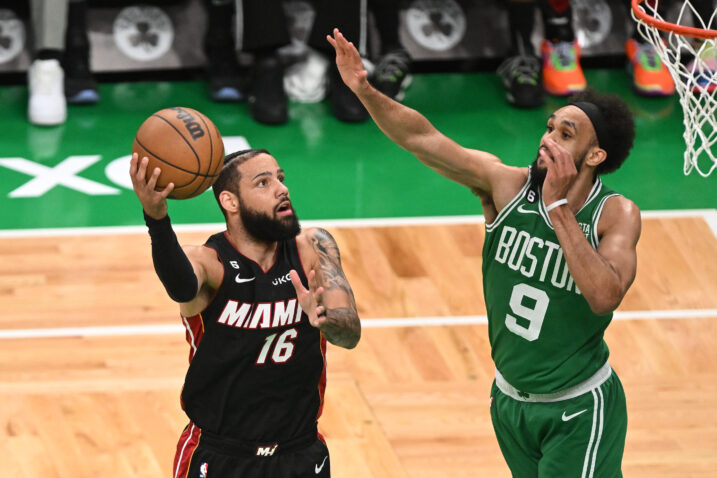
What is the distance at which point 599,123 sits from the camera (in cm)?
431

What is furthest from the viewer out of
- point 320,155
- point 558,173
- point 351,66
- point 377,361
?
point 320,155

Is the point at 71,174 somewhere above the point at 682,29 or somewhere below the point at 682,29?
below

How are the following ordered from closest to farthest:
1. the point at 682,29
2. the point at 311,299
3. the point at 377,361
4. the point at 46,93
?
the point at 311,299 < the point at 682,29 < the point at 377,361 < the point at 46,93

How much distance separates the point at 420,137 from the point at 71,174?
458 centimetres

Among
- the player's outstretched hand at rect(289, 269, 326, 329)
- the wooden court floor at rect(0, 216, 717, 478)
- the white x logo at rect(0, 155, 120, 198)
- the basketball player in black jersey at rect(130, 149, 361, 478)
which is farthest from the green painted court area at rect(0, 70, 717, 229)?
the player's outstretched hand at rect(289, 269, 326, 329)

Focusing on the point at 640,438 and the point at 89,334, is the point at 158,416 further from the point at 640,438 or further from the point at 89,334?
the point at 640,438

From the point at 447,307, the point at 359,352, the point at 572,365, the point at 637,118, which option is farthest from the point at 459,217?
the point at 572,365

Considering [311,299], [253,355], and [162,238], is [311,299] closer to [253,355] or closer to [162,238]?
[253,355]

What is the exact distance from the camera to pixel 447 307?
6.97 m

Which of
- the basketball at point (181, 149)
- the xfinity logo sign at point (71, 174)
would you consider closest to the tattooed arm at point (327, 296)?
the basketball at point (181, 149)

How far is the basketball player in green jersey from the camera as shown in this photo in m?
4.30

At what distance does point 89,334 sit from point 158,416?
0.95 m

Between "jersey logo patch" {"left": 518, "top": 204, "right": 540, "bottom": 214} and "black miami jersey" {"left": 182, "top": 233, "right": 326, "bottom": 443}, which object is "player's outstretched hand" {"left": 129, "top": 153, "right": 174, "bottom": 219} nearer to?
"black miami jersey" {"left": 182, "top": 233, "right": 326, "bottom": 443}

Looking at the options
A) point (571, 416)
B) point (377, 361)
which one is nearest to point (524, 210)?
point (571, 416)
